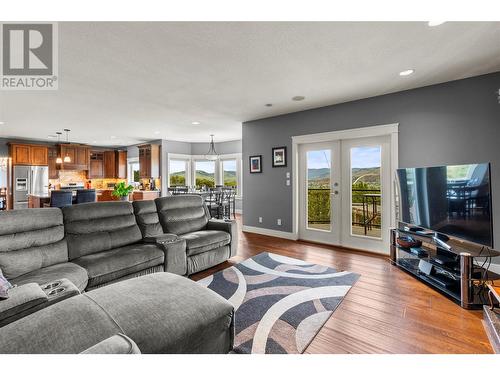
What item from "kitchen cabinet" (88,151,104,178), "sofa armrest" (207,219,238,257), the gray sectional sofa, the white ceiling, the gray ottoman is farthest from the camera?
"kitchen cabinet" (88,151,104,178)

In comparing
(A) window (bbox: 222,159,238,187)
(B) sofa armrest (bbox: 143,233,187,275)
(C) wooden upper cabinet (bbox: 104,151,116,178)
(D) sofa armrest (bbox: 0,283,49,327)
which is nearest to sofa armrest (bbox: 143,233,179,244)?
(B) sofa armrest (bbox: 143,233,187,275)

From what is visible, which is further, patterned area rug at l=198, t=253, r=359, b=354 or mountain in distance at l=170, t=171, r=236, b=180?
mountain in distance at l=170, t=171, r=236, b=180

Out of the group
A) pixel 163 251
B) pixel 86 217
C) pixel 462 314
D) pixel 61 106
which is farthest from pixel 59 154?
pixel 462 314

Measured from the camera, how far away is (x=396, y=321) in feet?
6.51

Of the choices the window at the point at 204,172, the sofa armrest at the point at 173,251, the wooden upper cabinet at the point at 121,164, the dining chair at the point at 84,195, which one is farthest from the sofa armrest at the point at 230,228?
the wooden upper cabinet at the point at 121,164

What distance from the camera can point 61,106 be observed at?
4.23 meters

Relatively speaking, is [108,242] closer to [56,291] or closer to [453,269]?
[56,291]

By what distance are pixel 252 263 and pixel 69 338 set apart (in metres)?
2.50

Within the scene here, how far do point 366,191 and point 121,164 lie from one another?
29.8 feet

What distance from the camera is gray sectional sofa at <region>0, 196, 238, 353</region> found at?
3.82 ft

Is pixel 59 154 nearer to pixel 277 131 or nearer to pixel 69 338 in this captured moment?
pixel 277 131

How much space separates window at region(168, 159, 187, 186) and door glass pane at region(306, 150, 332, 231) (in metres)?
5.29

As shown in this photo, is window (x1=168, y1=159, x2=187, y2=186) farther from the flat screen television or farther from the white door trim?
the flat screen television
